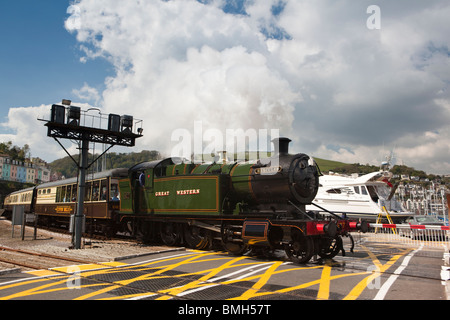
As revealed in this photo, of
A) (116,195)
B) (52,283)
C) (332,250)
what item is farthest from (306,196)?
(116,195)

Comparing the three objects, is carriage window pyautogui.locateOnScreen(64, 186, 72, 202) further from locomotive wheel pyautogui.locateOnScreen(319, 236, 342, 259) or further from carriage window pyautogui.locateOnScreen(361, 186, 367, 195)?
carriage window pyautogui.locateOnScreen(361, 186, 367, 195)

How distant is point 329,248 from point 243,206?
3035 mm

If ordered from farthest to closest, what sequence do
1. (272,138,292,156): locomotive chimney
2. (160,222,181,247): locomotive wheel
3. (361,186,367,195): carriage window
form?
1. (361,186,367,195): carriage window
2. (160,222,181,247): locomotive wheel
3. (272,138,292,156): locomotive chimney

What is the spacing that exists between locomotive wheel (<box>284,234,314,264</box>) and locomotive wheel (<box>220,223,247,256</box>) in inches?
61.6

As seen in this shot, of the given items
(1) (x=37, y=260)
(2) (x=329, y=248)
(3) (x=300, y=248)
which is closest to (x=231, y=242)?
(3) (x=300, y=248)

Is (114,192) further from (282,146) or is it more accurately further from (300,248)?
(300,248)

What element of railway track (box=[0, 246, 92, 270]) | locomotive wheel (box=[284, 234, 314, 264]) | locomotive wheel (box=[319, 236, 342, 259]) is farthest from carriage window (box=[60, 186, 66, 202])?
locomotive wheel (box=[319, 236, 342, 259])

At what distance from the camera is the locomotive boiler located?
9.73 m

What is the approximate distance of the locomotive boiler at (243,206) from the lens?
31.9 ft

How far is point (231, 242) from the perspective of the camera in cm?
1100

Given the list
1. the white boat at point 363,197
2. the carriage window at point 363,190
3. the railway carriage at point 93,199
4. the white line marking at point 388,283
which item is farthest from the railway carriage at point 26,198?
the white line marking at point 388,283

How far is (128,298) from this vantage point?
5629mm

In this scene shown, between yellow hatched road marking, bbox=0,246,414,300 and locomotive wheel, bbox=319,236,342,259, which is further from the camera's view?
locomotive wheel, bbox=319,236,342,259
